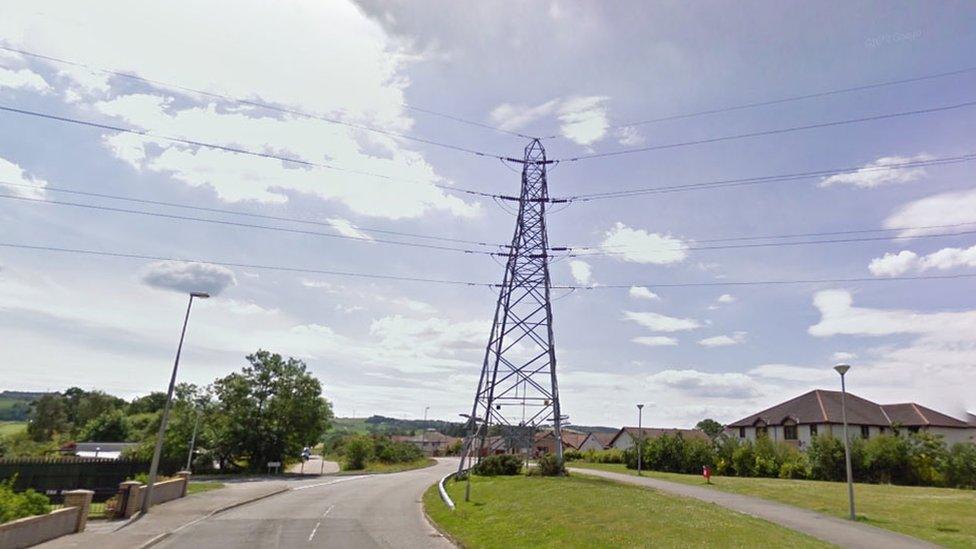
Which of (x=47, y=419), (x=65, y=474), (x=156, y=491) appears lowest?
(x=65, y=474)

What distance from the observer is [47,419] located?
104 m

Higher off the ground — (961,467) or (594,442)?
(961,467)

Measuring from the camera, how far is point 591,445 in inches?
4412

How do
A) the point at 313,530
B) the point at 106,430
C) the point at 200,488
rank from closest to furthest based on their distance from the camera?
the point at 313,530 → the point at 200,488 → the point at 106,430

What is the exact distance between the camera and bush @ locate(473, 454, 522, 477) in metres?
36.9

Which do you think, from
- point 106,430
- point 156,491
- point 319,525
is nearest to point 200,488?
point 156,491

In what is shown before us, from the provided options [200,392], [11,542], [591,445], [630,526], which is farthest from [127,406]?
[630,526]

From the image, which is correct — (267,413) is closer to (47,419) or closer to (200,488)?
(200,488)

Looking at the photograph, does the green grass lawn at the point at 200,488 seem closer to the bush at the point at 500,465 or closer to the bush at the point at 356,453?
the bush at the point at 500,465

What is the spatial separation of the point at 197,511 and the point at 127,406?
116026 millimetres

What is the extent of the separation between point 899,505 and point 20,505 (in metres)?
34.8

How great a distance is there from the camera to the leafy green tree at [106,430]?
90875 millimetres

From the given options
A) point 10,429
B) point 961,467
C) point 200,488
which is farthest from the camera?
point 10,429

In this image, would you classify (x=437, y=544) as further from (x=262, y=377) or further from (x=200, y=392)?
(x=200, y=392)
